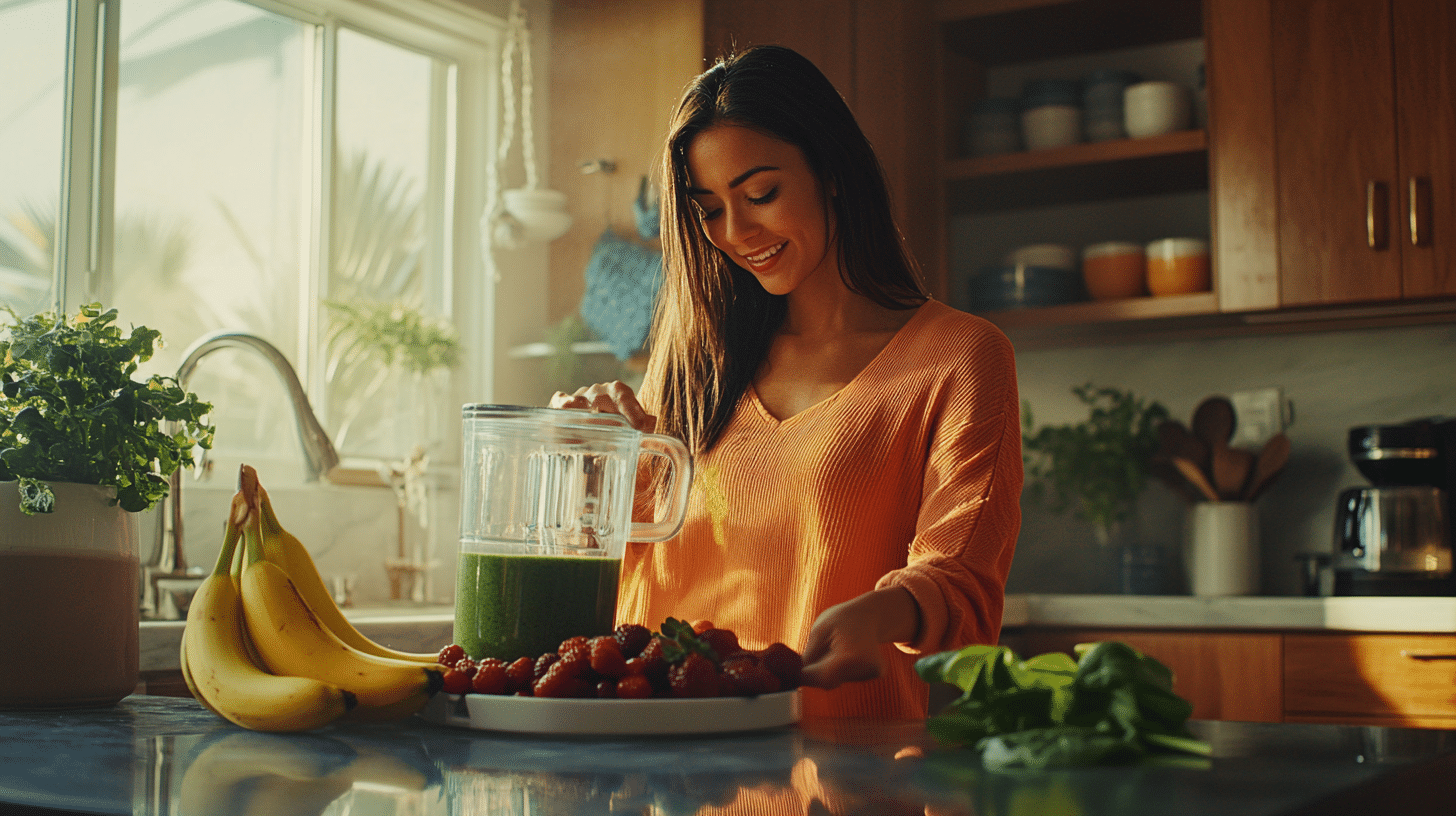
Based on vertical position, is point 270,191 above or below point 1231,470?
above

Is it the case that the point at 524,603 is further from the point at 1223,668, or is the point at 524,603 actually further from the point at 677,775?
the point at 1223,668

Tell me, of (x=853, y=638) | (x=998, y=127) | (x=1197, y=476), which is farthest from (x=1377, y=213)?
(x=853, y=638)

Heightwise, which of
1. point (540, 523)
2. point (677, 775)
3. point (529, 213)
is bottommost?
point (677, 775)

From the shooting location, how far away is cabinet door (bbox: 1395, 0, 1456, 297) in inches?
91.8

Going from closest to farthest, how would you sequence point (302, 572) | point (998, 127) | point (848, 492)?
point (302, 572), point (848, 492), point (998, 127)

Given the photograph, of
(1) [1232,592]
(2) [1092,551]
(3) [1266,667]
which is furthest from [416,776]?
(2) [1092,551]

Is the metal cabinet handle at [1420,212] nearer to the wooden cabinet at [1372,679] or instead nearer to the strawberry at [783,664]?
the wooden cabinet at [1372,679]

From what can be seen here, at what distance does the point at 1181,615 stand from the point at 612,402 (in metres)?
1.50

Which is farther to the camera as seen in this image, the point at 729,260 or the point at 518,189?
the point at 518,189

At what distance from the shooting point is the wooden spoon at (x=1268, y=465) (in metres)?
2.58

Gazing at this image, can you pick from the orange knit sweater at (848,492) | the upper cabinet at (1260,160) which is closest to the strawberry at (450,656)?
the orange knit sweater at (848,492)

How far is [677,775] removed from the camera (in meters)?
0.65

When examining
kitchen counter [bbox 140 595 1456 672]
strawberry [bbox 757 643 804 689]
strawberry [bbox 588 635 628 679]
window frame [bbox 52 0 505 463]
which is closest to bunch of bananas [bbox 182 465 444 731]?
strawberry [bbox 588 635 628 679]

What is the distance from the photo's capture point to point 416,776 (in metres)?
0.66
